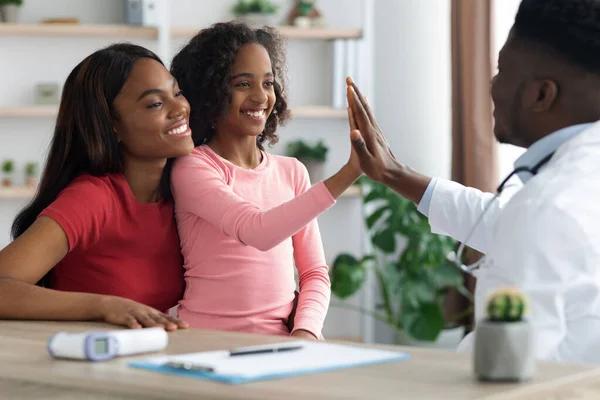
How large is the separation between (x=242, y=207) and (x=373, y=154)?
30cm

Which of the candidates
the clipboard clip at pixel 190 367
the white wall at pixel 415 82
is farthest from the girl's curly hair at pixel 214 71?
the white wall at pixel 415 82

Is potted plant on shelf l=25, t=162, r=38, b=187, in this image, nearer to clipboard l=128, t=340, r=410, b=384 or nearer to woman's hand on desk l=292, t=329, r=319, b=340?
woman's hand on desk l=292, t=329, r=319, b=340

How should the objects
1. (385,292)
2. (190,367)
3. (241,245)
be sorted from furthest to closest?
(385,292) → (241,245) → (190,367)

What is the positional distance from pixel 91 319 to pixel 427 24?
3.51 m

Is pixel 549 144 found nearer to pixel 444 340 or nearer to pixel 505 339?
pixel 505 339

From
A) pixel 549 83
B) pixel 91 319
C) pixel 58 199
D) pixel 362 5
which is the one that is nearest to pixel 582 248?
pixel 549 83

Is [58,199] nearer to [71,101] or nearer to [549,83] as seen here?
[71,101]

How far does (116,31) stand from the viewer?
177 inches

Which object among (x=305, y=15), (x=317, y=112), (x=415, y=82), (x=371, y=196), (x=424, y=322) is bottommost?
(x=424, y=322)

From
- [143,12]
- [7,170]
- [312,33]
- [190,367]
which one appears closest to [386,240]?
[312,33]

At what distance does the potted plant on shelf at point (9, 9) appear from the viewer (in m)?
4.51

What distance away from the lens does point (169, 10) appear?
479 cm

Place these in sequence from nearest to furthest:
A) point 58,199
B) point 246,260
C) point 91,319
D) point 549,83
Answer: point 549,83 < point 91,319 < point 58,199 < point 246,260

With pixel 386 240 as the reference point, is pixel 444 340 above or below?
below
